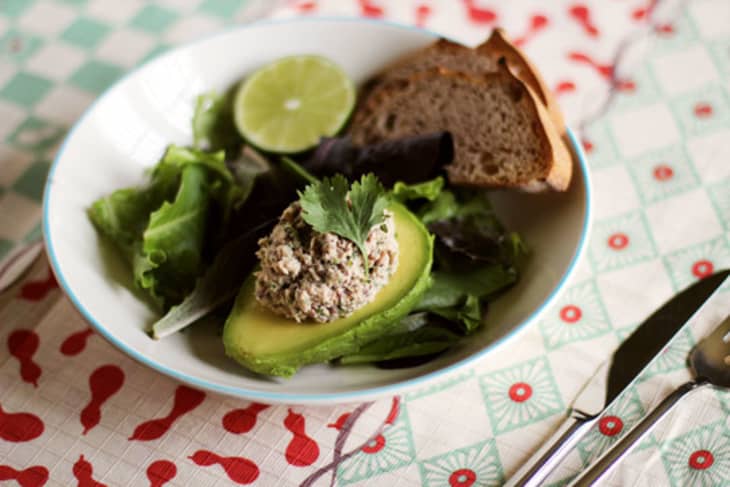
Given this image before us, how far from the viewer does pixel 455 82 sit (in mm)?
1739

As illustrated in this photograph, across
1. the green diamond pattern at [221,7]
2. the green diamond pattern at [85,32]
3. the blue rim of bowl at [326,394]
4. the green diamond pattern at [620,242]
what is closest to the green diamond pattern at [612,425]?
the blue rim of bowl at [326,394]

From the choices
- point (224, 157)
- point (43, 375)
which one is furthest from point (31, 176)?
point (43, 375)

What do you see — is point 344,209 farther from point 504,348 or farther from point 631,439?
point 631,439

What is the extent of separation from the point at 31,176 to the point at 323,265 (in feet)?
3.30

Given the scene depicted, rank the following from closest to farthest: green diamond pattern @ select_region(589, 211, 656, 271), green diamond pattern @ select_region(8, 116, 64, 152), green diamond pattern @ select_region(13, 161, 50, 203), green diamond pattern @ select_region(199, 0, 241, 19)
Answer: green diamond pattern @ select_region(589, 211, 656, 271)
green diamond pattern @ select_region(13, 161, 50, 203)
green diamond pattern @ select_region(8, 116, 64, 152)
green diamond pattern @ select_region(199, 0, 241, 19)

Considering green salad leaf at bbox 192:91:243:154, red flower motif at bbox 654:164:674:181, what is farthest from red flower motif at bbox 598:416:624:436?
green salad leaf at bbox 192:91:243:154

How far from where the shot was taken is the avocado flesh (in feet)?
4.31

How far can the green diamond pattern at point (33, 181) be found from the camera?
1.89 m

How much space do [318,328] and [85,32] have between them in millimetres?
1478

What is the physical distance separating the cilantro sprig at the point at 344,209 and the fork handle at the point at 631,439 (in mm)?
495

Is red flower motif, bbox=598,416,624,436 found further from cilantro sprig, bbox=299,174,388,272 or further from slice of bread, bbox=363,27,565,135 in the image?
slice of bread, bbox=363,27,565,135

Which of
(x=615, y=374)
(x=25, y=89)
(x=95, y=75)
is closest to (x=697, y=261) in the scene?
(x=615, y=374)

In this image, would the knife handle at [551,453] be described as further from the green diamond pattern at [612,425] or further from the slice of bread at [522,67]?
the slice of bread at [522,67]

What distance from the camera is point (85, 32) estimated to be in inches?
91.4
